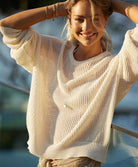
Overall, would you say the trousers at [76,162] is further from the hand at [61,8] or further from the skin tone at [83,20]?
the hand at [61,8]

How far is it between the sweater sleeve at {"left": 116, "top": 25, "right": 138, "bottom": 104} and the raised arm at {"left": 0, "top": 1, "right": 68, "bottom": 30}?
291 mm

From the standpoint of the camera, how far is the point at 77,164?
139 cm

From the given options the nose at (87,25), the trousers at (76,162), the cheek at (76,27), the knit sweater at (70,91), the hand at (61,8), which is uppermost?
the hand at (61,8)

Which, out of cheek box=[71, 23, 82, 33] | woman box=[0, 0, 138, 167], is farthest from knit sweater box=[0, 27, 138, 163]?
cheek box=[71, 23, 82, 33]

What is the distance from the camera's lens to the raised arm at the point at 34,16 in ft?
4.82

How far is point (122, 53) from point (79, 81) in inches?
8.0

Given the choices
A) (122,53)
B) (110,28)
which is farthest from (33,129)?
(110,28)

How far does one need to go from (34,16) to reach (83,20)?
0.68 ft

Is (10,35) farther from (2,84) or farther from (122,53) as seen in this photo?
(2,84)

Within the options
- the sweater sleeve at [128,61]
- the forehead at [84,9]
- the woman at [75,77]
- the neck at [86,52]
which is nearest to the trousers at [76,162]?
the woman at [75,77]

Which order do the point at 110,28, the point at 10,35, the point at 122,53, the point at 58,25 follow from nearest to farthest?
1. the point at 122,53
2. the point at 10,35
3. the point at 110,28
4. the point at 58,25

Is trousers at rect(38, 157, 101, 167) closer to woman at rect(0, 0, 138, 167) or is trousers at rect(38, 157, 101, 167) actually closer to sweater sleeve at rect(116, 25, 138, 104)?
woman at rect(0, 0, 138, 167)

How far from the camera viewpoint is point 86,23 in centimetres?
140

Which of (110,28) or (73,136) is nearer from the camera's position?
(73,136)
